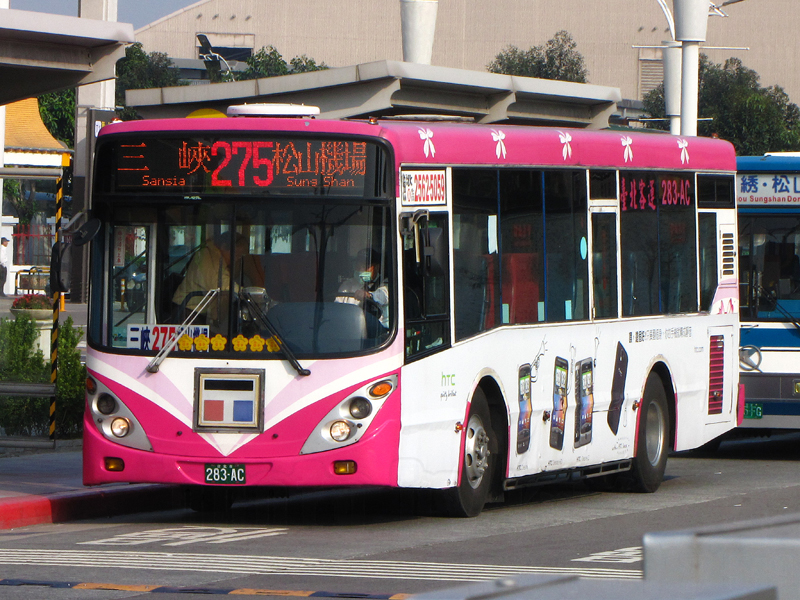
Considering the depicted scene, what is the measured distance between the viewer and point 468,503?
9969mm

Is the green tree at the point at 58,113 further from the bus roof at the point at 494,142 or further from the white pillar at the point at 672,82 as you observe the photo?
the bus roof at the point at 494,142

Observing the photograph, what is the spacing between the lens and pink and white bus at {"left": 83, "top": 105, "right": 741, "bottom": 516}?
30.2 ft

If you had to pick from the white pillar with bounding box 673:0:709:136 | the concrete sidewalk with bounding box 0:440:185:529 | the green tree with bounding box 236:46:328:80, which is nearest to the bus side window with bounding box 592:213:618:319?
the concrete sidewalk with bounding box 0:440:185:529

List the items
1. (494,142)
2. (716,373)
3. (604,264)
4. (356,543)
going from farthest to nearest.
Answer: (716,373), (604,264), (494,142), (356,543)

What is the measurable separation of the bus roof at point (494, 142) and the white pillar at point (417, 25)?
11.8 metres

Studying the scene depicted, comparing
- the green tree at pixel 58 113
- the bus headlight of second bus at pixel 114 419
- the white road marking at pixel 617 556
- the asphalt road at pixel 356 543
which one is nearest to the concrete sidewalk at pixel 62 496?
the asphalt road at pixel 356 543

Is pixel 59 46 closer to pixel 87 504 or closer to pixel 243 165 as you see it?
pixel 243 165

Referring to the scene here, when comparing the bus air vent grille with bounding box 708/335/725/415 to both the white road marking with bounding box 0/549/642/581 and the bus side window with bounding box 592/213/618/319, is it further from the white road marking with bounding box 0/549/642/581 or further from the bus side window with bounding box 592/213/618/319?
the white road marking with bounding box 0/549/642/581

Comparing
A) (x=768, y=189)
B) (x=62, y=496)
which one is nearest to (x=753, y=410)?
(x=768, y=189)

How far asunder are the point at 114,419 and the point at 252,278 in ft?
4.34

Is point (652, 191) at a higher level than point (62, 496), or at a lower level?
higher

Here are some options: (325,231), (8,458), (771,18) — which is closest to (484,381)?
(325,231)

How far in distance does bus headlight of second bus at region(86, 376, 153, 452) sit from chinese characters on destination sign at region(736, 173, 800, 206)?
7.48 meters

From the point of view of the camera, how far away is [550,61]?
287 ft
